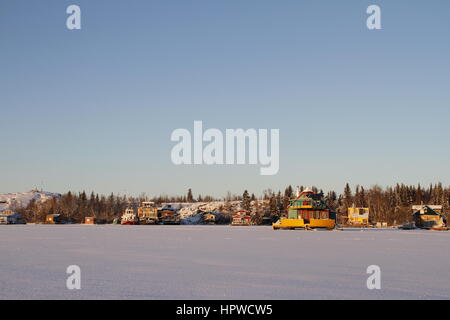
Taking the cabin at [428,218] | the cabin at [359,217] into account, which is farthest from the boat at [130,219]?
the cabin at [428,218]

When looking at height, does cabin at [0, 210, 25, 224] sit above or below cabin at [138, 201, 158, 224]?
below

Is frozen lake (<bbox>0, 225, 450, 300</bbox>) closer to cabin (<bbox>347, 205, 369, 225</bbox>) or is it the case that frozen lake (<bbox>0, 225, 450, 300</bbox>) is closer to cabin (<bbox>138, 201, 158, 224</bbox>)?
cabin (<bbox>347, 205, 369, 225</bbox>)

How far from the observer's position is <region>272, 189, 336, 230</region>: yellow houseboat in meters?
85.8

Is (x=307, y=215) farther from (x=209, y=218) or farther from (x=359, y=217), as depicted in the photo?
(x=209, y=218)

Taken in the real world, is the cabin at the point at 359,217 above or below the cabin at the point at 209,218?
above

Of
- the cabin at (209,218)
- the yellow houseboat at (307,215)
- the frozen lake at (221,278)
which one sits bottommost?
the cabin at (209,218)

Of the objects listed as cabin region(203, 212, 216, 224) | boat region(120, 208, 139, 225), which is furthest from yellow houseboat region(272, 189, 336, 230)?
cabin region(203, 212, 216, 224)

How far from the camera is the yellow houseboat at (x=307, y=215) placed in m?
85.8

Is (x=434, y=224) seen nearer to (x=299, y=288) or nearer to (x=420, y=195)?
(x=420, y=195)

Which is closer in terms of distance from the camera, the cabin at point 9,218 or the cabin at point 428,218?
the cabin at point 428,218

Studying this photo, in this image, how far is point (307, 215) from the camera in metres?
88.8

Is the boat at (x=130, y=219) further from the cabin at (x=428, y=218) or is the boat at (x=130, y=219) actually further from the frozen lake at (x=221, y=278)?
the frozen lake at (x=221, y=278)
